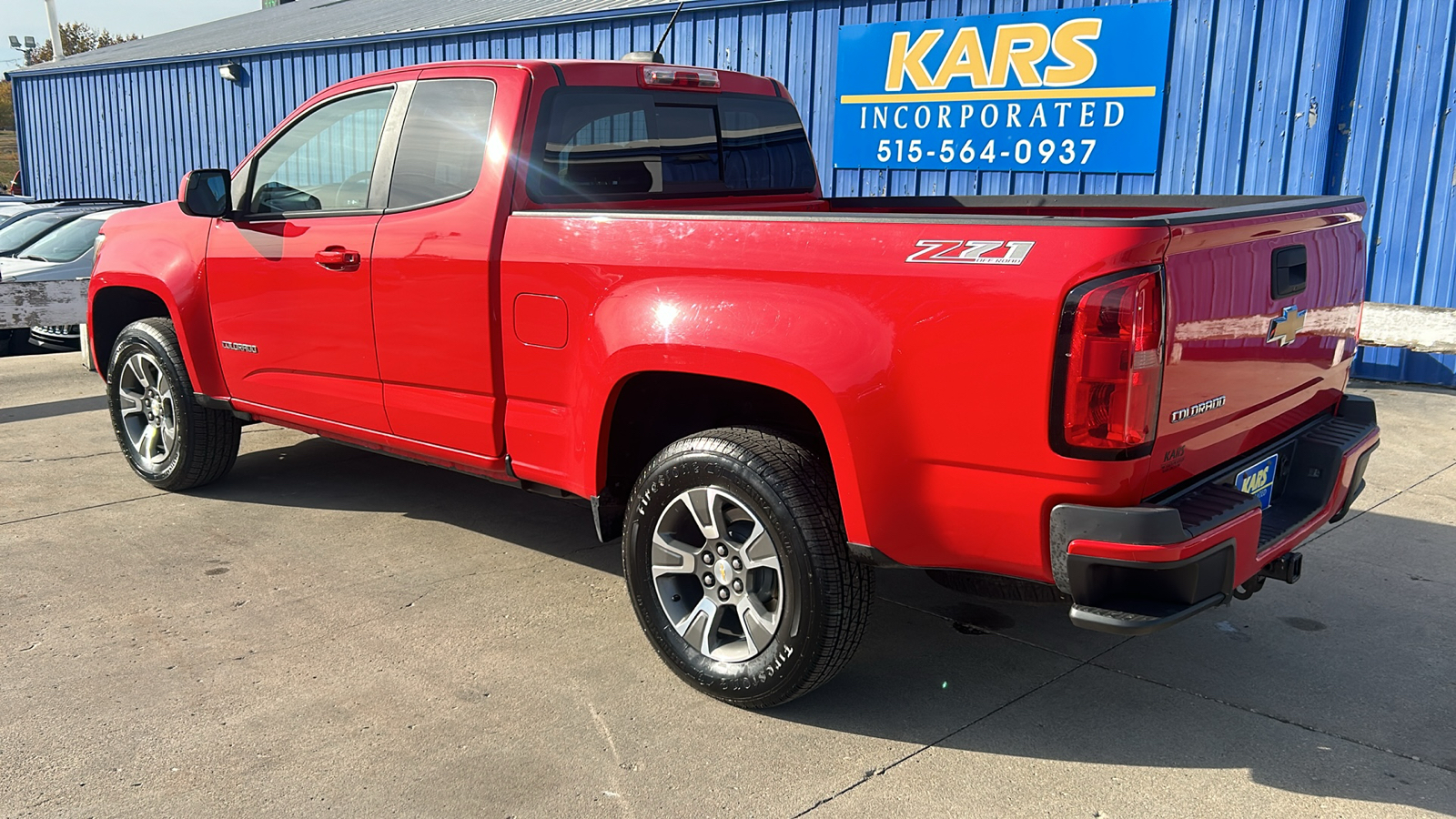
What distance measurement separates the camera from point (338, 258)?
4324 millimetres

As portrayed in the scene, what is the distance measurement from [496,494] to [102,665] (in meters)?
2.20

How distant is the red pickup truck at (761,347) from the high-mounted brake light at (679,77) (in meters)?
0.01

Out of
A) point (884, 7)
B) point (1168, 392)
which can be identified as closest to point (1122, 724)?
point (1168, 392)

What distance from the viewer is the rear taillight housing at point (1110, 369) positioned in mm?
2566

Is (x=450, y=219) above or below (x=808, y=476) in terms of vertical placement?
above

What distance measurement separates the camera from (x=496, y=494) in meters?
5.60

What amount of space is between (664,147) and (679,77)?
291 millimetres

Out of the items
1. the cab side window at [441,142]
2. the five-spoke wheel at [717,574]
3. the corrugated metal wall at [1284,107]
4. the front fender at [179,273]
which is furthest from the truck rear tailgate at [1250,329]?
the corrugated metal wall at [1284,107]

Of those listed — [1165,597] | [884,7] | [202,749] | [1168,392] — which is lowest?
[202,749]

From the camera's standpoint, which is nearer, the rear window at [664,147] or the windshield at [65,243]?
the rear window at [664,147]

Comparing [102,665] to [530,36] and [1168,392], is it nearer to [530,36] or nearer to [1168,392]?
[1168,392]

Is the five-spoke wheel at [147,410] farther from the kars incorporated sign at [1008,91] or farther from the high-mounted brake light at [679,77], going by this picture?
the kars incorporated sign at [1008,91]

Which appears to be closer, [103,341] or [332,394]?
[332,394]

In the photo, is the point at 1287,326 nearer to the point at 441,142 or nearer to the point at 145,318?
the point at 441,142
